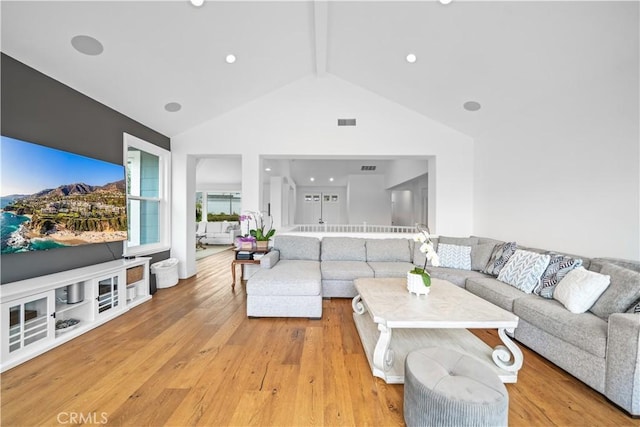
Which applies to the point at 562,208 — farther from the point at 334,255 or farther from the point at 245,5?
the point at 245,5

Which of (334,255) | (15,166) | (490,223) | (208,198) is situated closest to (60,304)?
(15,166)

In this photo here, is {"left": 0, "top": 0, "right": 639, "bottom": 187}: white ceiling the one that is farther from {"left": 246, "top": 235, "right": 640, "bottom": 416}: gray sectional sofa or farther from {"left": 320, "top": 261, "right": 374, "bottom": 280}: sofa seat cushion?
{"left": 320, "top": 261, "right": 374, "bottom": 280}: sofa seat cushion

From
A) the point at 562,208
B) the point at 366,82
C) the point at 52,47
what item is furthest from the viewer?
the point at 366,82

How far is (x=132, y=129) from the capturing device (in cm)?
399

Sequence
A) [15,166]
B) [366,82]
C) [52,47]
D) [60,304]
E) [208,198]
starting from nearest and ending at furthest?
[15,166] → [52,47] → [60,304] → [366,82] → [208,198]

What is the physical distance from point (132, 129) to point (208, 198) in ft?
24.4

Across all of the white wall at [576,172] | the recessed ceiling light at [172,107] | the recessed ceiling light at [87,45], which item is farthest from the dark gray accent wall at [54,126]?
the white wall at [576,172]

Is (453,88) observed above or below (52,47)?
above

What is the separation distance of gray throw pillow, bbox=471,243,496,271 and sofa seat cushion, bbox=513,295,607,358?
111 centimetres

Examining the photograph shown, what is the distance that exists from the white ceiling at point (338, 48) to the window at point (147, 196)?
0.55 meters

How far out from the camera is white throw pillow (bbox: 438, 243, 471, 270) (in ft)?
12.6

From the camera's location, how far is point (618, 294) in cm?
201

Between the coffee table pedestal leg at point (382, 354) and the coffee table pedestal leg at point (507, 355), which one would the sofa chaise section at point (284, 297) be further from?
the coffee table pedestal leg at point (507, 355)

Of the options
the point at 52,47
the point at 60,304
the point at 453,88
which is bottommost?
the point at 60,304
